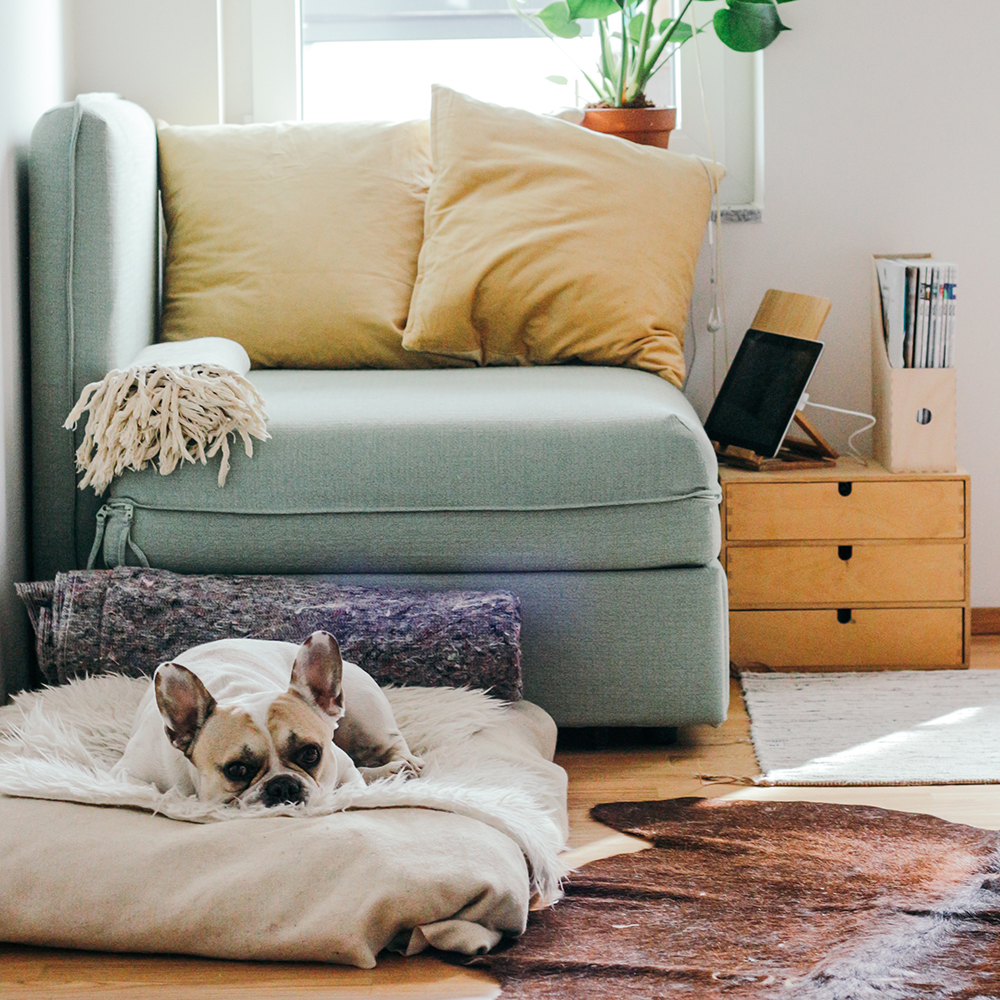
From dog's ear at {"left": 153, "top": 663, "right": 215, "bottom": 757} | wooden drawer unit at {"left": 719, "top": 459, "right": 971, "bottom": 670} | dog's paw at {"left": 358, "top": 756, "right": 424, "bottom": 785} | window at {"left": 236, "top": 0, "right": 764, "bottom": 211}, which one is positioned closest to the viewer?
dog's ear at {"left": 153, "top": 663, "right": 215, "bottom": 757}

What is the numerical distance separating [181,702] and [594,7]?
5.78 ft

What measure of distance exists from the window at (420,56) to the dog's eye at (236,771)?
1806 millimetres

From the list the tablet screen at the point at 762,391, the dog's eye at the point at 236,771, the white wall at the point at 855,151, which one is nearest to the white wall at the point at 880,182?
the white wall at the point at 855,151

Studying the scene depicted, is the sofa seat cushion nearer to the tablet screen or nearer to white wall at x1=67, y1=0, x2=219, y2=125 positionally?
the tablet screen

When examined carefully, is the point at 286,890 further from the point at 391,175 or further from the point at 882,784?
the point at 391,175

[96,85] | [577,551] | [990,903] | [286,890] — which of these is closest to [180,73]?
[96,85]

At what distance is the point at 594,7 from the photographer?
2.48m

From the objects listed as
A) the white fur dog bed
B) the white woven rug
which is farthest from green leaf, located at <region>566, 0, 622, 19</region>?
the white fur dog bed

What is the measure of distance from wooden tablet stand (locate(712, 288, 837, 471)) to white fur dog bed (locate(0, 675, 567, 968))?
1.05 metres

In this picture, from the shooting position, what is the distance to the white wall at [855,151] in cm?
250

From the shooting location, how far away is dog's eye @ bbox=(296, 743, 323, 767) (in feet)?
4.39

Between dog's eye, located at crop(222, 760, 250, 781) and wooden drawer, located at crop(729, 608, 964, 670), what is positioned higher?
dog's eye, located at crop(222, 760, 250, 781)

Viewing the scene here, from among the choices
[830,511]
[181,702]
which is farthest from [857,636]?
[181,702]

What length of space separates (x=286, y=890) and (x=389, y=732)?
314mm
